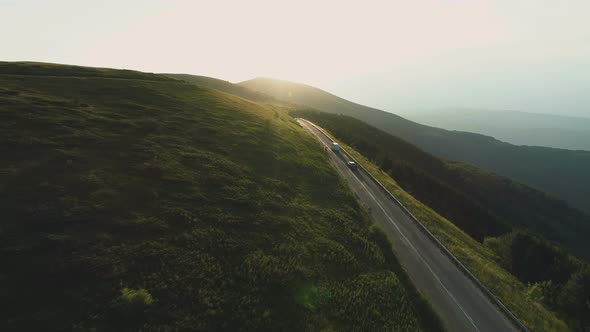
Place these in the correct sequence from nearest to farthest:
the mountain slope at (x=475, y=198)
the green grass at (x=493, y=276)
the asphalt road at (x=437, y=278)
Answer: the asphalt road at (x=437, y=278) → the green grass at (x=493, y=276) → the mountain slope at (x=475, y=198)

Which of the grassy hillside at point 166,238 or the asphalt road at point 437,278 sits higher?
the grassy hillside at point 166,238

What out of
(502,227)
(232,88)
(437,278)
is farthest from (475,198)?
(232,88)

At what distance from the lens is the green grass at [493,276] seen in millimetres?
20250

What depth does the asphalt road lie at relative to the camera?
18.6 metres

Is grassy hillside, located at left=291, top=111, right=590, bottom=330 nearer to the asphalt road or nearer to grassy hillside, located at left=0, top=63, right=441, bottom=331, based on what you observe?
the asphalt road

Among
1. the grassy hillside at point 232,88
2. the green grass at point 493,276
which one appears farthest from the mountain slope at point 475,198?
the grassy hillside at point 232,88

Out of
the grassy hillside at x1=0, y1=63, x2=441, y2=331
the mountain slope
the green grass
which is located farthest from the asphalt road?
the mountain slope

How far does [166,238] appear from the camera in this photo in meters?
15.6

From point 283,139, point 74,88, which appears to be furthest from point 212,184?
point 74,88

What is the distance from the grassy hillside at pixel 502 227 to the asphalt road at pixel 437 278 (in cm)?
285

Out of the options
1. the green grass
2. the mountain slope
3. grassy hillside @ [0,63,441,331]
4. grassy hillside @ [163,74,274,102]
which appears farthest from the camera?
grassy hillside @ [163,74,274,102]

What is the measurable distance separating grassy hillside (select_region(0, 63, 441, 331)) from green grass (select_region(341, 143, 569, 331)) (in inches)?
381

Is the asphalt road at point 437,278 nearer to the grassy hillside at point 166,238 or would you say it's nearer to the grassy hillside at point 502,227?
the grassy hillside at point 166,238

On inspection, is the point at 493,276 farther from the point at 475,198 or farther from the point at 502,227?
the point at 475,198
